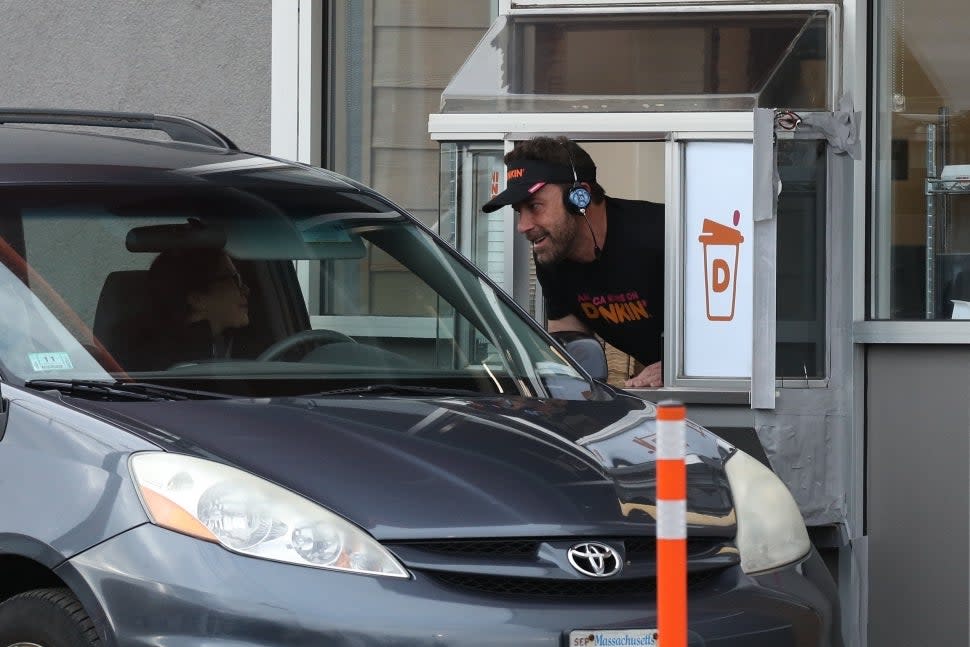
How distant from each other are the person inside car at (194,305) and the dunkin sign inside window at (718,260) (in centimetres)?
278

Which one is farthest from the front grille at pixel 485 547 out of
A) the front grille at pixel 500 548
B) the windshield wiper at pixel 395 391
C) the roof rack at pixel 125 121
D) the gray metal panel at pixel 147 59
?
the gray metal panel at pixel 147 59

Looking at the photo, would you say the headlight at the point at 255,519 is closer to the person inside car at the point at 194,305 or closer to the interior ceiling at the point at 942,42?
the person inside car at the point at 194,305

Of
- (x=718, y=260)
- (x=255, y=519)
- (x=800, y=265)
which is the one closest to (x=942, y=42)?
(x=800, y=265)

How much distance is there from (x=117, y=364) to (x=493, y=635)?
4.26ft

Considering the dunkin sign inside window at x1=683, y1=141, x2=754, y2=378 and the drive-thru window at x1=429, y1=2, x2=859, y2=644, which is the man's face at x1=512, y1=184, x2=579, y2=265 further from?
the dunkin sign inside window at x1=683, y1=141, x2=754, y2=378

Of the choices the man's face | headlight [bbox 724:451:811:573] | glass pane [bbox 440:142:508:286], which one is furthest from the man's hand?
headlight [bbox 724:451:811:573]

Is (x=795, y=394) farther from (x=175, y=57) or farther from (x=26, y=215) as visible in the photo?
(x=175, y=57)

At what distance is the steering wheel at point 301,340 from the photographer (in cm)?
423

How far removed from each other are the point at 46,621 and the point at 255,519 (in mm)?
489

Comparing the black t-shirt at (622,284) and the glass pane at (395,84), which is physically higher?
the glass pane at (395,84)

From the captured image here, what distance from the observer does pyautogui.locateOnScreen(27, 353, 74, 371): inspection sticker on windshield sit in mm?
3779

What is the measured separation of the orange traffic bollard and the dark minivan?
0.93 feet

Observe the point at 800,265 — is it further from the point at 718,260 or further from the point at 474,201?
the point at 474,201

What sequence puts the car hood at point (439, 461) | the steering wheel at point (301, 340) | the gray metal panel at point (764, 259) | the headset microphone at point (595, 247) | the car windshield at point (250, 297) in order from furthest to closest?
the headset microphone at point (595, 247), the gray metal panel at point (764, 259), the steering wheel at point (301, 340), the car windshield at point (250, 297), the car hood at point (439, 461)
